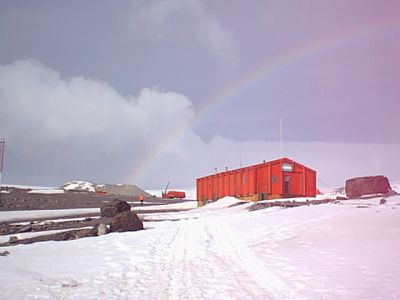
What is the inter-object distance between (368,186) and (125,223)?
76.0 ft

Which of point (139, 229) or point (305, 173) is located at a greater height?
point (305, 173)

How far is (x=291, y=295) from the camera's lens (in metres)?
7.64

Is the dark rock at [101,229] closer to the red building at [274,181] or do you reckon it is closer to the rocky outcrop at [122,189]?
the red building at [274,181]

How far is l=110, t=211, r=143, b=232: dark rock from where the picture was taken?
19.9 meters

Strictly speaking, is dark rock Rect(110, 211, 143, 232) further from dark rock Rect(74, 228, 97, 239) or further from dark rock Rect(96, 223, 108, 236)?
dark rock Rect(74, 228, 97, 239)

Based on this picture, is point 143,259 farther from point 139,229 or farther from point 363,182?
point 363,182

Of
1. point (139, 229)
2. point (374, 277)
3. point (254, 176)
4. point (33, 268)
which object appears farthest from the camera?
point (254, 176)

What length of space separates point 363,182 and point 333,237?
23230 millimetres

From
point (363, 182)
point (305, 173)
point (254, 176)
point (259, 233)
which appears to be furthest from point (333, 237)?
point (305, 173)

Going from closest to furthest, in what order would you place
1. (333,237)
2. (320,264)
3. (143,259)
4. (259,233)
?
(320,264) → (143,259) → (333,237) → (259,233)

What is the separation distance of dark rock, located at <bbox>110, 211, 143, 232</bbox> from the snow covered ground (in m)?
1.73

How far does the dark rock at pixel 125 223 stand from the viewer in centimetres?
1988

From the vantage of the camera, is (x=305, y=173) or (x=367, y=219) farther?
(x=305, y=173)

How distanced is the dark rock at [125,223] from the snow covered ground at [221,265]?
5.68ft
